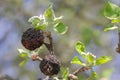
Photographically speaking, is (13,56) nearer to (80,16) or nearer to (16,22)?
(16,22)

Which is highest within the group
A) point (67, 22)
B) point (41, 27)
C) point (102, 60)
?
point (67, 22)

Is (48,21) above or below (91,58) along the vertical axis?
above

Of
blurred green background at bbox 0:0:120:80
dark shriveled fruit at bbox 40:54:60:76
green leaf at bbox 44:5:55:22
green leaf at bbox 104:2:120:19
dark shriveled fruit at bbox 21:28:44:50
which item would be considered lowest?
dark shriveled fruit at bbox 40:54:60:76

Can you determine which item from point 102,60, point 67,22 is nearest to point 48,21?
point 102,60

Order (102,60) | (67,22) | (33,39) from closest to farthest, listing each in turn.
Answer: (102,60), (33,39), (67,22)

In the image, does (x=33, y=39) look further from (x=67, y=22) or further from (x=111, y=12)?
(x=67, y=22)

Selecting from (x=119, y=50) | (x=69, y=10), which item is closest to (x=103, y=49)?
(x=69, y=10)

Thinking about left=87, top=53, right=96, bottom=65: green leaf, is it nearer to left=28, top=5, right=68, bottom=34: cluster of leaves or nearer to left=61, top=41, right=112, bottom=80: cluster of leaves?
left=61, top=41, right=112, bottom=80: cluster of leaves

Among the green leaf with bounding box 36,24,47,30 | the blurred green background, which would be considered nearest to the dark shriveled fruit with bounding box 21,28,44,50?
the green leaf with bounding box 36,24,47,30

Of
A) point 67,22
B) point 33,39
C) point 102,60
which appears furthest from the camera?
point 67,22
